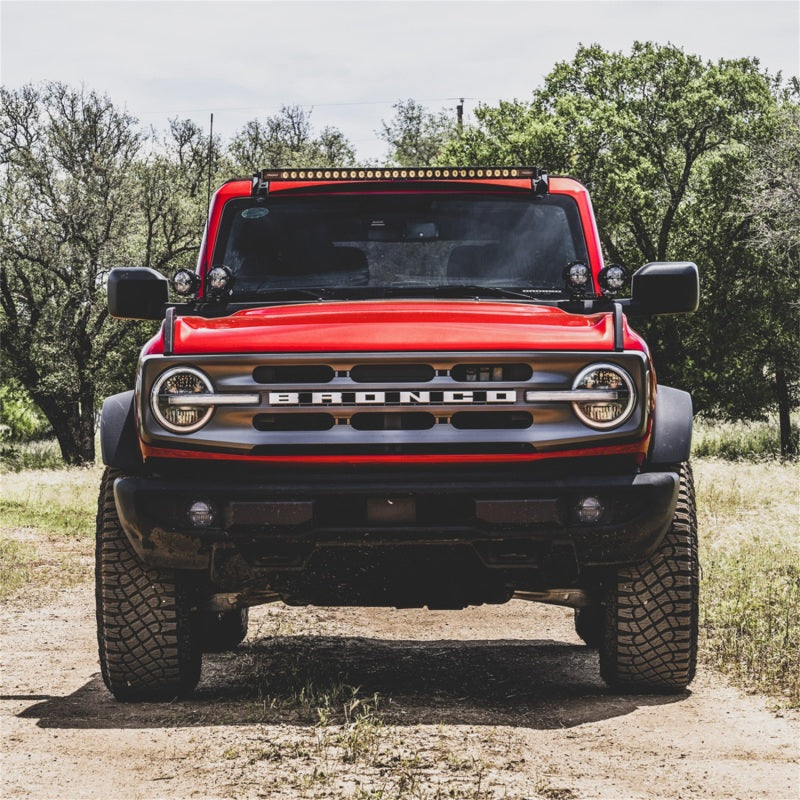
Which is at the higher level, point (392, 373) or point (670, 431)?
point (392, 373)

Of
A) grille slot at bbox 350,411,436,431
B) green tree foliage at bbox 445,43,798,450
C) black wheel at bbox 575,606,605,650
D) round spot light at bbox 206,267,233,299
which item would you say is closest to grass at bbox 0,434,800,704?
black wheel at bbox 575,606,605,650

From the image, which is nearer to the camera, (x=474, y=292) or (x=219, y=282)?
(x=474, y=292)

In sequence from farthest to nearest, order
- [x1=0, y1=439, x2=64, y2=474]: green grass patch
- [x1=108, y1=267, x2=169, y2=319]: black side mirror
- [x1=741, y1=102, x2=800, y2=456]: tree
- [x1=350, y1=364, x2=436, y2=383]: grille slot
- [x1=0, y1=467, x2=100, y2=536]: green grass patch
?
[x1=0, y1=439, x2=64, y2=474]: green grass patch → [x1=741, y1=102, x2=800, y2=456]: tree → [x1=0, y1=467, x2=100, y2=536]: green grass patch → [x1=108, y1=267, x2=169, y2=319]: black side mirror → [x1=350, y1=364, x2=436, y2=383]: grille slot

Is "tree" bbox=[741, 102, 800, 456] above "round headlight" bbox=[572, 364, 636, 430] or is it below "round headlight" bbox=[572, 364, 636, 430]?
above

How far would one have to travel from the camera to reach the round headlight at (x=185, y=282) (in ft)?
19.9

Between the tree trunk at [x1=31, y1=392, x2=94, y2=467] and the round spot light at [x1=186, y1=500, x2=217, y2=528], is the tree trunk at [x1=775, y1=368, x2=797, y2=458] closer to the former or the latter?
the tree trunk at [x1=31, y1=392, x2=94, y2=467]

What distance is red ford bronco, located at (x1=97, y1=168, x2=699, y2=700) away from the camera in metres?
4.87

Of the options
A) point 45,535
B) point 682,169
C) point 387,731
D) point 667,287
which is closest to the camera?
point 387,731

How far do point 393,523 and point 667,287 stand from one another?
69.0 inches

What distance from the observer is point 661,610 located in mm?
5406

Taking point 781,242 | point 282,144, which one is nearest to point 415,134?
point 282,144

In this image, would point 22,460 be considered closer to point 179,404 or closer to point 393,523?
point 179,404

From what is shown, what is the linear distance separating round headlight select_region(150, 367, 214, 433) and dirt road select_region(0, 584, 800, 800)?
3.91 feet

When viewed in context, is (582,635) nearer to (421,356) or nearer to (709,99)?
(421,356)
